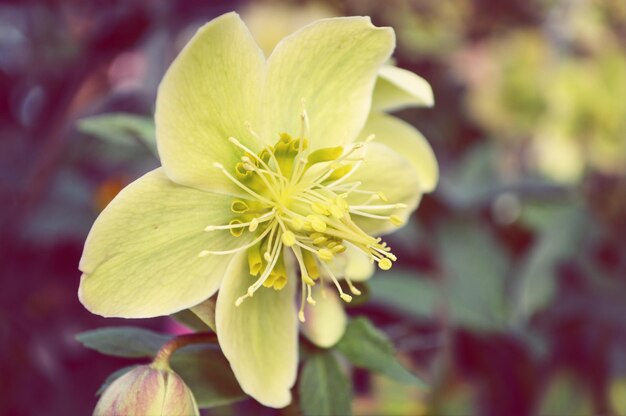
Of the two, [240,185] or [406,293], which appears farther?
[406,293]

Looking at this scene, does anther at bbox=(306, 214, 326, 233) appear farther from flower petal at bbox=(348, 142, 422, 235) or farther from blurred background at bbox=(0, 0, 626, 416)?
blurred background at bbox=(0, 0, 626, 416)

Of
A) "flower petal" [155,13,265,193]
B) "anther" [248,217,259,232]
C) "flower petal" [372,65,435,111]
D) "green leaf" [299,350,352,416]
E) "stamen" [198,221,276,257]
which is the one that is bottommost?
"green leaf" [299,350,352,416]

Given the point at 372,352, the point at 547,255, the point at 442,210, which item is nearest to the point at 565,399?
the point at 547,255

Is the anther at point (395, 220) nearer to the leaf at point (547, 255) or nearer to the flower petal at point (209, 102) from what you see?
the flower petal at point (209, 102)

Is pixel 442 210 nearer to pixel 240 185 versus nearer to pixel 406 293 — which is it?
pixel 406 293

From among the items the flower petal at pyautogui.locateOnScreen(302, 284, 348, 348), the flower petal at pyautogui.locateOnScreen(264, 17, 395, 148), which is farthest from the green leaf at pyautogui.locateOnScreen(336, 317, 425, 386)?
the flower petal at pyautogui.locateOnScreen(264, 17, 395, 148)

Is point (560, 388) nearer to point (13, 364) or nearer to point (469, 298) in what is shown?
point (469, 298)

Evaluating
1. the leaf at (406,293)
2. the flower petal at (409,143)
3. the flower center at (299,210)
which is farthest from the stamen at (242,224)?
the leaf at (406,293)
